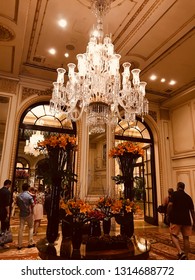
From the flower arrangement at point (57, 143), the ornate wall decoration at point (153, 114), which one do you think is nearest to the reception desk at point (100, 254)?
the flower arrangement at point (57, 143)

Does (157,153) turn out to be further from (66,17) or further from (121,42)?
(66,17)

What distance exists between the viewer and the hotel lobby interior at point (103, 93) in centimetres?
385

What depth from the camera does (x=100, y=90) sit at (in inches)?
161

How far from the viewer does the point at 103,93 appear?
4219mm

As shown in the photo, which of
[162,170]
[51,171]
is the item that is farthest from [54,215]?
[162,170]

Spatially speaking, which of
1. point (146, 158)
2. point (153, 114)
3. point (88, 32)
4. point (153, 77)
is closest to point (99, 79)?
point (88, 32)

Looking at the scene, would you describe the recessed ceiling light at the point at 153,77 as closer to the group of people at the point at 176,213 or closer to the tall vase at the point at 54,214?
the group of people at the point at 176,213

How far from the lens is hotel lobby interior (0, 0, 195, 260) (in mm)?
3852

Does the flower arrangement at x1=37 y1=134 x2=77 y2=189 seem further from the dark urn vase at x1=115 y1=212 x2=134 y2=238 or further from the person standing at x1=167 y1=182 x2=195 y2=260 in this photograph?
the person standing at x1=167 y1=182 x2=195 y2=260

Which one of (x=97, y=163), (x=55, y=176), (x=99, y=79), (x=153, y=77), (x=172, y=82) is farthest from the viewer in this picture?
(x=97, y=163)

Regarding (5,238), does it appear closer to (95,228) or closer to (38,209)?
(38,209)

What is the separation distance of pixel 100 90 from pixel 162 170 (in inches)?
177

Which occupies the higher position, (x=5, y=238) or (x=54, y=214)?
(x=54, y=214)

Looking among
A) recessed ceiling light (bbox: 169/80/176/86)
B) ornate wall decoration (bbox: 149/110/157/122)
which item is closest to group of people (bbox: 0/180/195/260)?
recessed ceiling light (bbox: 169/80/176/86)
